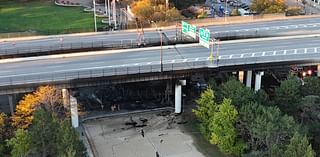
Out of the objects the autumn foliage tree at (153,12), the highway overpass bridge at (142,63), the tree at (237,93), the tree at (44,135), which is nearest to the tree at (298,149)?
the tree at (237,93)

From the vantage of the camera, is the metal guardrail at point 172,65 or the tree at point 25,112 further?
the metal guardrail at point 172,65

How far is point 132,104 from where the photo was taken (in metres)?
63.0

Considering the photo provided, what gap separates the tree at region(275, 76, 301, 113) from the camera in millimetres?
53125

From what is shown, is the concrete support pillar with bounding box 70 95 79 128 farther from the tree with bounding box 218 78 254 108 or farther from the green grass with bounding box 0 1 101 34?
the green grass with bounding box 0 1 101 34

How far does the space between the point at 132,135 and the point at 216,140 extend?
1071cm

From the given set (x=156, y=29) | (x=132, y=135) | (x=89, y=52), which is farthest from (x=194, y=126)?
(x=156, y=29)

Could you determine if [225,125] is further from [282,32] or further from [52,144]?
[282,32]

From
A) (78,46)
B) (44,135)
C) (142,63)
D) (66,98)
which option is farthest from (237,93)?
(78,46)

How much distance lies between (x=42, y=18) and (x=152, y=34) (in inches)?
1524

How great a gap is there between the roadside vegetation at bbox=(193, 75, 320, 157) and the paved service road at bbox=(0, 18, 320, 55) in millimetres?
20301

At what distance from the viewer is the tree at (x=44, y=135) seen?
43406mm

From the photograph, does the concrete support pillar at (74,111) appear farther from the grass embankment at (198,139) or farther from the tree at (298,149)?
the tree at (298,149)

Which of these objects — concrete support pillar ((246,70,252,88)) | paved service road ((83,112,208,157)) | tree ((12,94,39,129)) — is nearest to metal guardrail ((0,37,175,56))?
paved service road ((83,112,208,157))

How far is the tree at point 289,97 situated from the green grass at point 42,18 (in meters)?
41.2
